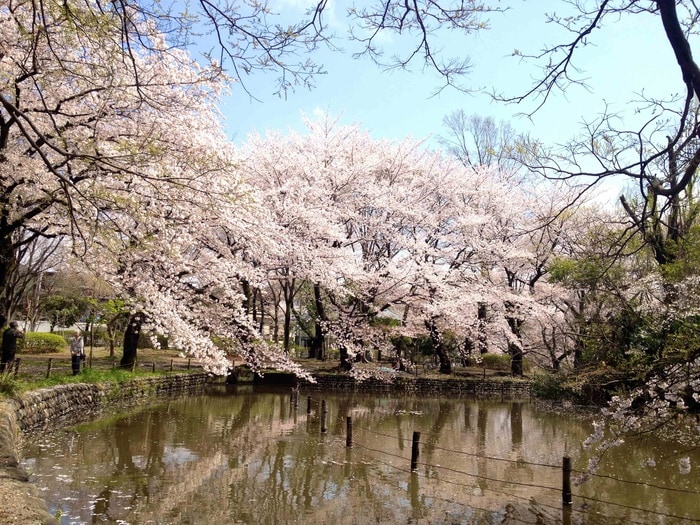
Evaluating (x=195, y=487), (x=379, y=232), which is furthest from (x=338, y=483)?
Answer: (x=379, y=232)

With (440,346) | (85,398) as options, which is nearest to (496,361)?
(440,346)

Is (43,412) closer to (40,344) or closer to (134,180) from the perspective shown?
(134,180)

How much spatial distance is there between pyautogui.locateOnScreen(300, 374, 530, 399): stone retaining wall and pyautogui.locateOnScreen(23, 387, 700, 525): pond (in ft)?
22.4

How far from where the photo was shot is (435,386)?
22.5m

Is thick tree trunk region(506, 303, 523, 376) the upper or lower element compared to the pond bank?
upper

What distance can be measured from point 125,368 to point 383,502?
12.5 meters

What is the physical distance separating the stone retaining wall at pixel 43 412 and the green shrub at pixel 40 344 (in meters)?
8.01

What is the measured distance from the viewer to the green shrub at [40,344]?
22.8m

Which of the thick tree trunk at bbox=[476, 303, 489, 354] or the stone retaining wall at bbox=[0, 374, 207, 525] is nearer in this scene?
the stone retaining wall at bbox=[0, 374, 207, 525]

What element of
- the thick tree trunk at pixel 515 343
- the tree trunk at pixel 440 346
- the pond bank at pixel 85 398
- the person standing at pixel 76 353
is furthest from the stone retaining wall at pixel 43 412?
the thick tree trunk at pixel 515 343

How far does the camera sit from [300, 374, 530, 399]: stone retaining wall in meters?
21.2

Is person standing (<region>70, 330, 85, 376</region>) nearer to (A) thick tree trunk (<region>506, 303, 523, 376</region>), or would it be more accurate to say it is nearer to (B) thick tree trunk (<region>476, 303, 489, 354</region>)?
(B) thick tree trunk (<region>476, 303, 489, 354</region>)

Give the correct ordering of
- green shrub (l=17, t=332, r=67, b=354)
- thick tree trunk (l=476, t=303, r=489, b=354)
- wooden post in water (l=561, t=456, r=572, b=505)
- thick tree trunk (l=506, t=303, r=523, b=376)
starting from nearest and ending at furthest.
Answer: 1. wooden post in water (l=561, t=456, r=572, b=505)
2. green shrub (l=17, t=332, r=67, b=354)
3. thick tree trunk (l=506, t=303, r=523, b=376)
4. thick tree trunk (l=476, t=303, r=489, b=354)

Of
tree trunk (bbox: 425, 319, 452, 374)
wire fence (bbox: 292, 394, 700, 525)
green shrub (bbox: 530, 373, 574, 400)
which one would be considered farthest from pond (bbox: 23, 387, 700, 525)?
tree trunk (bbox: 425, 319, 452, 374)
